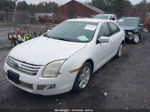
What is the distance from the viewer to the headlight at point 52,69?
8.03ft

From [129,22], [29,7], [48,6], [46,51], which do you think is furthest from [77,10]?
[46,51]

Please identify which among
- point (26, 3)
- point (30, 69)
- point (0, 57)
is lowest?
point (0, 57)

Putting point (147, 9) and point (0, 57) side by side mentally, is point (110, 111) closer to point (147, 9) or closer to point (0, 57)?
point (0, 57)

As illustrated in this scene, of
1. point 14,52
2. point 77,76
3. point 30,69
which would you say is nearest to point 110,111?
point 77,76

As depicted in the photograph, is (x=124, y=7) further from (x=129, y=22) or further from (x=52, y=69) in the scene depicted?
(x=52, y=69)

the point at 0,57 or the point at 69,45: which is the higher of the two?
the point at 69,45

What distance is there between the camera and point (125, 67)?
473 centimetres

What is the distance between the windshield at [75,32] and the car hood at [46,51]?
10.3 inches

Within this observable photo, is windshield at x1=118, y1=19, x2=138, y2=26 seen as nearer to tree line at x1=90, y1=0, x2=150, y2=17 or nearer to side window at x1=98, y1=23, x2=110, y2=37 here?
side window at x1=98, y1=23, x2=110, y2=37

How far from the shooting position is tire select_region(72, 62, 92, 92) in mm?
2857

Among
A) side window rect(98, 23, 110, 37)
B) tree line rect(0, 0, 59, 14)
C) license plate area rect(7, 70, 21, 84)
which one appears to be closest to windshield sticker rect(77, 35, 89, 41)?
side window rect(98, 23, 110, 37)

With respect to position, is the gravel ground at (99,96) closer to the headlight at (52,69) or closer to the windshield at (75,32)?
the headlight at (52,69)

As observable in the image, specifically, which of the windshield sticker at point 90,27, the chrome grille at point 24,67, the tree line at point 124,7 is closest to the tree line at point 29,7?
the tree line at point 124,7

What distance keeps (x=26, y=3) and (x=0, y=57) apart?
59147 mm
